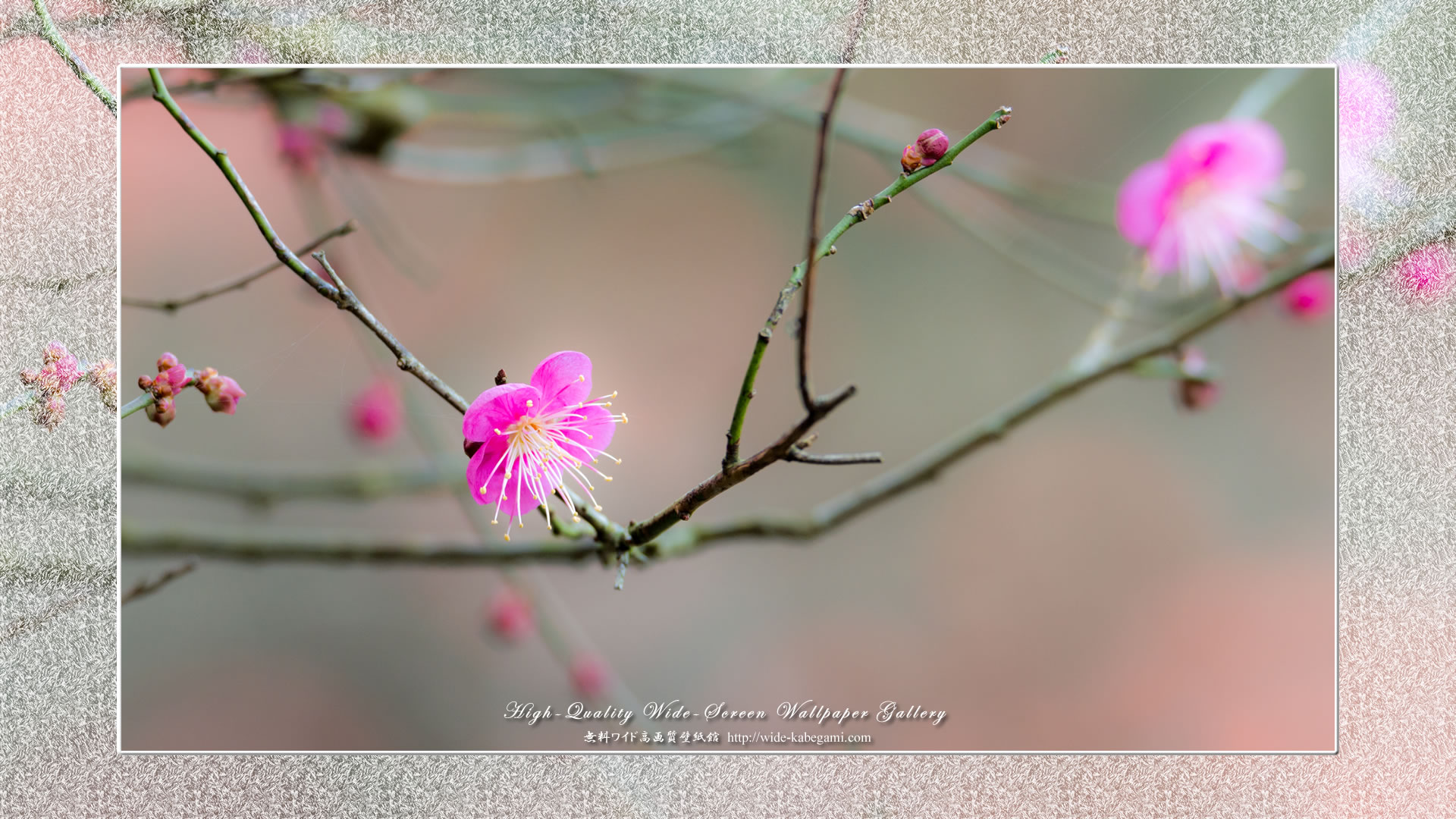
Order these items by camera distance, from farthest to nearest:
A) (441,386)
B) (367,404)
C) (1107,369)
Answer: (367,404) → (1107,369) → (441,386)

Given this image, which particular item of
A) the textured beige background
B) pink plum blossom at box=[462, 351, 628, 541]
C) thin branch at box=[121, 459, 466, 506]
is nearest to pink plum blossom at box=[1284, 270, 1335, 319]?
the textured beige background

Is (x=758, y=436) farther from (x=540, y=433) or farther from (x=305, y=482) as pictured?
(x=305, y=482)

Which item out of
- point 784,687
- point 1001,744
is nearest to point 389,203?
point 784,687

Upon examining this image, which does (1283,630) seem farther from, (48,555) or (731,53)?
(48,555)

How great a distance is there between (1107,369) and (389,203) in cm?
103

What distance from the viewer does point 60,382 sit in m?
1.57

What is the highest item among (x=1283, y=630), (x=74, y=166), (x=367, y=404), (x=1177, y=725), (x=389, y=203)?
A: (x=74, y=166)

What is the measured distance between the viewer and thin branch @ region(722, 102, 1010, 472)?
1097mm

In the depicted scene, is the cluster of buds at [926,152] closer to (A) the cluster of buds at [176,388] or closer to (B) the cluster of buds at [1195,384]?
(B) the cluster of buds at [1195,384]

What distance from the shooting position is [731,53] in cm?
158

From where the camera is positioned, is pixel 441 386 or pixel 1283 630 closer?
pixel 441 386

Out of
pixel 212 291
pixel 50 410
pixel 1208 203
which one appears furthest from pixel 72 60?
pixel 1208 203

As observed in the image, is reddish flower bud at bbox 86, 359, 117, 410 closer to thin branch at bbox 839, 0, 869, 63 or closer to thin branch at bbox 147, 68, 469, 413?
thin branch at bbox 147, 68, 469, 413

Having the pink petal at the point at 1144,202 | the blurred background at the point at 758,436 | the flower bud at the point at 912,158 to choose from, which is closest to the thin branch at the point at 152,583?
the blurred background at the point at 758,436
